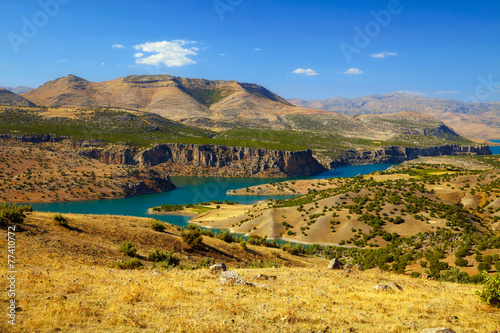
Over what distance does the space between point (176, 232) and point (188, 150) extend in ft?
459

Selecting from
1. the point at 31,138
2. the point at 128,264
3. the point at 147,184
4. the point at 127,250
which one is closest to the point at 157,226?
the point at 127,250

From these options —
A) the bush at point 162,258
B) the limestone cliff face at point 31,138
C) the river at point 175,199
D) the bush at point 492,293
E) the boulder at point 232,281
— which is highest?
the limestone cliff face at point 31,138

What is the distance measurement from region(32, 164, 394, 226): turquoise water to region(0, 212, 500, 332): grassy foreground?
197 ft

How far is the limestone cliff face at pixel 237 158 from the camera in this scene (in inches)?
6447

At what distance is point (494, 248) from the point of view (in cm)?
3194

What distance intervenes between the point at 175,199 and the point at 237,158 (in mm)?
66925

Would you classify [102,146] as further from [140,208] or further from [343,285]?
[343,285]

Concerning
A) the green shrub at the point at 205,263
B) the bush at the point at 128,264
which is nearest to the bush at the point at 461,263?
the green shrub at the point at 205,263

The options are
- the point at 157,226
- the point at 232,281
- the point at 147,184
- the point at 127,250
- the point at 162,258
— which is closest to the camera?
the point at 232,281

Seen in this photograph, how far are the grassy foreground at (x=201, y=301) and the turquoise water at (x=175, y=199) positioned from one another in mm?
60028

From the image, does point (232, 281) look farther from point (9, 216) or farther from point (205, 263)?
point (9, 216)

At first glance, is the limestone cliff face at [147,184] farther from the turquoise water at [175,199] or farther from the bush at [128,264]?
the bush at [128,264]

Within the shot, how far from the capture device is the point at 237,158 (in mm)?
169625

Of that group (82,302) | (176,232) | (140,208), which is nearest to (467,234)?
(176,232)
